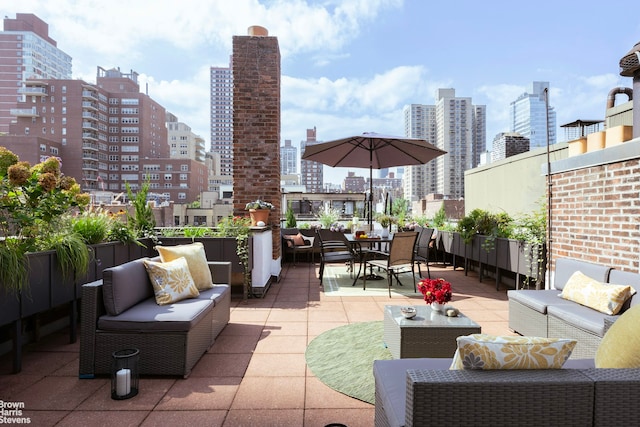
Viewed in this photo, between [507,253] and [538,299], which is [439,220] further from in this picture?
[538,299]

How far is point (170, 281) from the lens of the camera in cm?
303

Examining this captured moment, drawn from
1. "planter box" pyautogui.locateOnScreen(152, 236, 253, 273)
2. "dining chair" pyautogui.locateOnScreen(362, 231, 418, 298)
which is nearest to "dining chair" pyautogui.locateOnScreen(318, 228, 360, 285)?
"dining chair" pyautogui.locateOnScreen(362, 231, 418, 298)

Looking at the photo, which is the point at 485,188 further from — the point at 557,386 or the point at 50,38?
the point at 50,38

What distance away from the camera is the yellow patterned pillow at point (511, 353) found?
1289mm

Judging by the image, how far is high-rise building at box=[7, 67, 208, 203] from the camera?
195 ft

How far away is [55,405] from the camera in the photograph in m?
2.18

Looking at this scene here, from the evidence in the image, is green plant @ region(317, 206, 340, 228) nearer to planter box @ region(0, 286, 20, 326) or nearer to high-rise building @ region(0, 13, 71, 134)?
planter box @ region(0, 286, 20, 326)

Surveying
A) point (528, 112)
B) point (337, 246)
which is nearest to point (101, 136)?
point (528, 112)

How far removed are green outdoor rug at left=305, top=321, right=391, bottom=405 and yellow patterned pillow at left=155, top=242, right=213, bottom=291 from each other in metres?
1.16

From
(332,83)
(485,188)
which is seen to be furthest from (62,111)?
(485,188)

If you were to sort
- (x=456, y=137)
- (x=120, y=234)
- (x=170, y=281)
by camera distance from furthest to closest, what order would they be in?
(x=456, y=137) < (x=120, y=234) < (x=170, y=281)

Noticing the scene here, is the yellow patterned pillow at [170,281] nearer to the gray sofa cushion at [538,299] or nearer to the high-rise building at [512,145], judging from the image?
the gray sofa cushion at [538,299]

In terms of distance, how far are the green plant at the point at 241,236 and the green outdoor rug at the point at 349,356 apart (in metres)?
1.68

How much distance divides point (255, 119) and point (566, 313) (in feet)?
15.3
